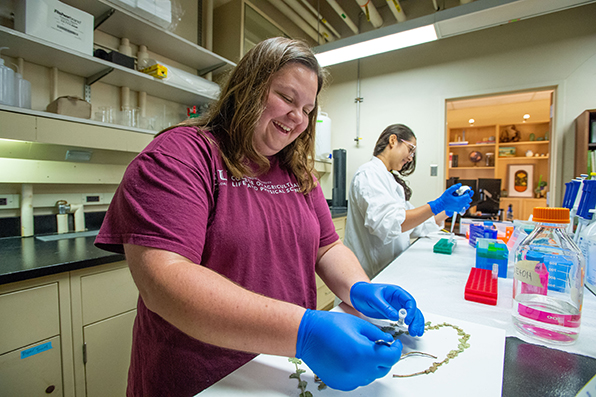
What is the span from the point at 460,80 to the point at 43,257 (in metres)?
3.56

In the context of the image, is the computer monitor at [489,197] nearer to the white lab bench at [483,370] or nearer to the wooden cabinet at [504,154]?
the wooden cabinet at [504,154]

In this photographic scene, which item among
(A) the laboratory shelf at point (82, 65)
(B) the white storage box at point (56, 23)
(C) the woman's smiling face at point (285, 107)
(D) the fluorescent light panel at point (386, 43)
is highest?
(D) the fluorescent light panel at point (386, 43)

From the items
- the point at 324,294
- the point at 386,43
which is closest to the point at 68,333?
the point at 324,294

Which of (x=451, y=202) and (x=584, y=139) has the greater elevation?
(x=584, y=139)

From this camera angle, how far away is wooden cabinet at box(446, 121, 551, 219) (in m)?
4.88

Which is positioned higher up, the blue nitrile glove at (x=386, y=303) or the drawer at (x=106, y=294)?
the blue nitrile glove at (x=386, y=303)

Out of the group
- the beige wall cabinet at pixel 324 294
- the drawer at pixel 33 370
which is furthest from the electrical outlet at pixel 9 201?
the beige wall cabinet at pixel 324 294

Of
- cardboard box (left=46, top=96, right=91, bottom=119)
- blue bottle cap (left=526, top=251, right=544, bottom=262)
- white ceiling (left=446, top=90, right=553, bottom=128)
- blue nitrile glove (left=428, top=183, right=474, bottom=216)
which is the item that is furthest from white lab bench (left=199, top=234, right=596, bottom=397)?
white ceiling (left=446, top=90, right=553, bottom=128)

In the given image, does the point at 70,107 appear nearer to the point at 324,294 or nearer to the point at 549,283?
the point at 549,283

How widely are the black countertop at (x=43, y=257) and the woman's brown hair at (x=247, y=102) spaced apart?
2.69 ft

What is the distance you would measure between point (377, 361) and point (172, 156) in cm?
50

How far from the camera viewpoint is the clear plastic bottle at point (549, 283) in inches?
25.4

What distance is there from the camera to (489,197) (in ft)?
12.1

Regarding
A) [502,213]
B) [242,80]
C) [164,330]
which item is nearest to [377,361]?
[164,330]
